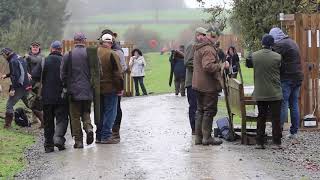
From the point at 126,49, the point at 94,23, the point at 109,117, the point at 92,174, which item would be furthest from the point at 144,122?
the point at 94,23

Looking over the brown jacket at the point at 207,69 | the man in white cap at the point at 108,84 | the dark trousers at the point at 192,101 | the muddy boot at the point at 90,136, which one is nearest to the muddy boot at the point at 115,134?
the man in white cap at the point at 108,84

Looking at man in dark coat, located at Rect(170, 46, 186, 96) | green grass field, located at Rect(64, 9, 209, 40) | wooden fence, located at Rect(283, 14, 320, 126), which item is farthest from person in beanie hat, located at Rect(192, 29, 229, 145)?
green grass field, located at Rect(64, 9, 209, 40)

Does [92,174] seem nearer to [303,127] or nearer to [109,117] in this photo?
[109,117]

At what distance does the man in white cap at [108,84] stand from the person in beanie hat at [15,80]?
10.9 feet

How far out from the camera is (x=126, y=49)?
25.3 metres

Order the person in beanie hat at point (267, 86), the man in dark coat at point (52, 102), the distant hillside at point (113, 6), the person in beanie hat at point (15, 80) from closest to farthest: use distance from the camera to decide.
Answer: the person in beanie hat at point (267, 86)
the man in dark coat at point (52, 102)
the person in beanie hat at point (15, 80)
the distant hillside at point (113, 6)

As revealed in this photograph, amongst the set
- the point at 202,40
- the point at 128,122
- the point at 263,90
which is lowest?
the point at 128,122

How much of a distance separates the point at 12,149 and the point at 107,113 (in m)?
1.90

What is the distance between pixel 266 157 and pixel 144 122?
5.80 metres

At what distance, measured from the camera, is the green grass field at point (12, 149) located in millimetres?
10594

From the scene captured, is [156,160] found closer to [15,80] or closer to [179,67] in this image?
[15,80]

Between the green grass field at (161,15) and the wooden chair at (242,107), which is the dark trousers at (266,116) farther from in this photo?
the green grass field at (161,15)

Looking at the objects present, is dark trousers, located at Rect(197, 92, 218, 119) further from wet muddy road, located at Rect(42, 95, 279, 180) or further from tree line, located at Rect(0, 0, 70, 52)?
tree line, located at Rect(0, 0, 70, 52)

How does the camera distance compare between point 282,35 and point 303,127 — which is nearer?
point 282,35
